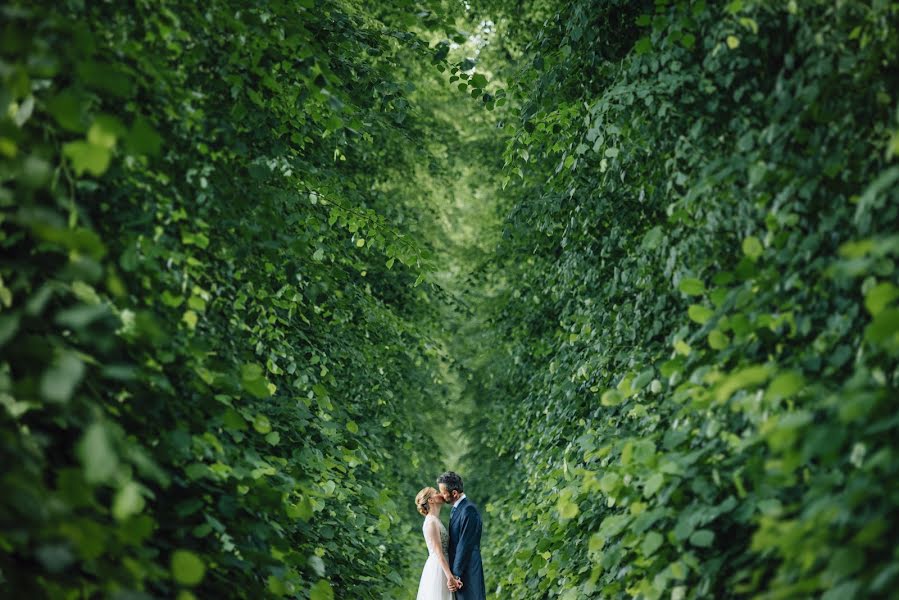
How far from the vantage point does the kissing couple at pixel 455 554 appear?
22.1ft

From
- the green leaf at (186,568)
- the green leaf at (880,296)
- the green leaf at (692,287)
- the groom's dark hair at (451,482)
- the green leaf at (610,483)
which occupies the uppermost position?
the groom's dark hair at (451,482)

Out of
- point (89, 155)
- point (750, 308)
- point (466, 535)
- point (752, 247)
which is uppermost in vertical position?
point (466, 535)

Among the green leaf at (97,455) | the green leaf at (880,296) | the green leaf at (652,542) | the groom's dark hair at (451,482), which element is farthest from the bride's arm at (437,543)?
the green leaf at (97,455)

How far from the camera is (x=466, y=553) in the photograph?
6.77m

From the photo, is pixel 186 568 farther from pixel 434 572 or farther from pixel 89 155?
pixel 434 572

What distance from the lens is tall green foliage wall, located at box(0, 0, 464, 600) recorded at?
199cm

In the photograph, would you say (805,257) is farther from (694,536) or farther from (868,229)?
(694,536)

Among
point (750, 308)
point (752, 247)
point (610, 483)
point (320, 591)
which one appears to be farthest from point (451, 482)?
point (752, 247)

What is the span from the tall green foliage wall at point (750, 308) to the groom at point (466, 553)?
56.3 inches

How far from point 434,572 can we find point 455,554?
32 centimetres

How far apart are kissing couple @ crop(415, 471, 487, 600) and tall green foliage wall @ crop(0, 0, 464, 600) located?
5.57 feet

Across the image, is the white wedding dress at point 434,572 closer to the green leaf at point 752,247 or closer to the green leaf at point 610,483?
the green leaf at point 610,483

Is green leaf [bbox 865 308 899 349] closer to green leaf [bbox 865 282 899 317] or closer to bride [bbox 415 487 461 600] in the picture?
green leaf [bbox 865 282 899 317]

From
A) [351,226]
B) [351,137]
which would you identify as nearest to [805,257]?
[351,226]
